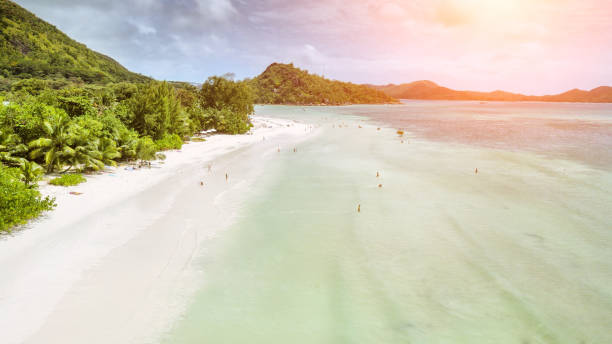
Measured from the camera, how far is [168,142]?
30641mm

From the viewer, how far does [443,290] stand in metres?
10.5

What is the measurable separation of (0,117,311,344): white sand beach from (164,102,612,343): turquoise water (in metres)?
1.03

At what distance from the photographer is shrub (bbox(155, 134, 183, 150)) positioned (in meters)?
29.7

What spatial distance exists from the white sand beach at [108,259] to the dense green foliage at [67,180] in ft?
1.36

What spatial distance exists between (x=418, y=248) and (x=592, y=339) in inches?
232

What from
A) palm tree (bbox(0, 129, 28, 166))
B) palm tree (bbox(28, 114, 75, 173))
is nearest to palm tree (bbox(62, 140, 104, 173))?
palm tree (bbox(28, 114, 75, 173))

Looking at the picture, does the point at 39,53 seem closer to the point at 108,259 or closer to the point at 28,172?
the point at 28,172

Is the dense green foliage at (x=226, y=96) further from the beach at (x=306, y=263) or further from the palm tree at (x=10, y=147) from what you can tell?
the palm tree at (x=10, y=147)

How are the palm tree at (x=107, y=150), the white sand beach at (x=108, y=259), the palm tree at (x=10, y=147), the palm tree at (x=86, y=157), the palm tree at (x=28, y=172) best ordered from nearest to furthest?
the white sand beach at (x=108, y=259)
the palm tree at (x=28, y=172)
the palm tree at (x=10, y=147)
the palm tree at (x=86, y=157)
the palm tree at (x=107, y=150)

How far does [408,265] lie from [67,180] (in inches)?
713

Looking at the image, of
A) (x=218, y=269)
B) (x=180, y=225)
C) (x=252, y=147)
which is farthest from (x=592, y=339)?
(x=252, y=147)

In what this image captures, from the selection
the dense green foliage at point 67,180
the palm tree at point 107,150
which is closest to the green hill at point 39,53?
the palm tree at point 107,150

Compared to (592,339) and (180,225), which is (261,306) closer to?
(180,225)

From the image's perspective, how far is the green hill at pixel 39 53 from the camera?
101m
